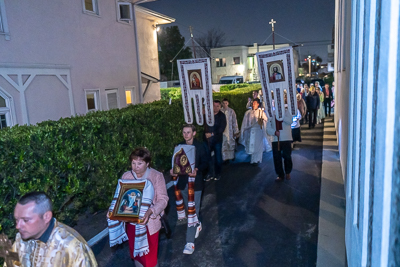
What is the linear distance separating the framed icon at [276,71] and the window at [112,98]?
21.0 ft

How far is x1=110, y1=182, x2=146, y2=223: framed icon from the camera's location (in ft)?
12.3

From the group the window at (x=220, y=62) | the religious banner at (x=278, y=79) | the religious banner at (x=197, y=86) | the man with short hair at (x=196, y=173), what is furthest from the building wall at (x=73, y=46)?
the window at (x=220, y=62)

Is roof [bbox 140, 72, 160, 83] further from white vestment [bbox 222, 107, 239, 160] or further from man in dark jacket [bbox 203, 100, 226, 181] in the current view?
man in dark jacket [bbox 203, 100, 226, 181]

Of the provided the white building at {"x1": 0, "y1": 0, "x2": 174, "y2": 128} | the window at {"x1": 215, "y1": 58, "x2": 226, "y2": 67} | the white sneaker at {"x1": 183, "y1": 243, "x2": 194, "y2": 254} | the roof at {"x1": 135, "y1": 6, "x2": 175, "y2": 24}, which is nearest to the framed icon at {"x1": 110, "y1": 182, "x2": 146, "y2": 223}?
the white sneaker at {"x1": 183, "y1": 243, "x2": 194, "y2": 254}

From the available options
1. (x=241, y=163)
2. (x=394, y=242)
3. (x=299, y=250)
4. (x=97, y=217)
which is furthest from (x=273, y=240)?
(x=241, y=163)

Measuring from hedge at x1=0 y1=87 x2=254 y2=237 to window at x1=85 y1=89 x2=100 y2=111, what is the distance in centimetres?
373

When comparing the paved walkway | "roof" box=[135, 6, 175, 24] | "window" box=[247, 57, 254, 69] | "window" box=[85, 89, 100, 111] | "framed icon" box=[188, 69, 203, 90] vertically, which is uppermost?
"window" box=[247, 57, 254, 69]

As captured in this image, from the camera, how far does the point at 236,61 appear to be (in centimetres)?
6500

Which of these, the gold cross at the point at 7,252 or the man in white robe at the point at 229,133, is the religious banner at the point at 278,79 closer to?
the man in white robe at the point at 229,133

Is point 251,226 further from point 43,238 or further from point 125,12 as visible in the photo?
point 125,12

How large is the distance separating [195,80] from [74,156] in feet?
13.7

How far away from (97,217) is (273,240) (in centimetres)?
343

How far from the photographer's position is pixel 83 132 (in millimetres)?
5906

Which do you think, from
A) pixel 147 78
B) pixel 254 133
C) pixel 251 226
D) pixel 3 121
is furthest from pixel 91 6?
pixel 251 226
